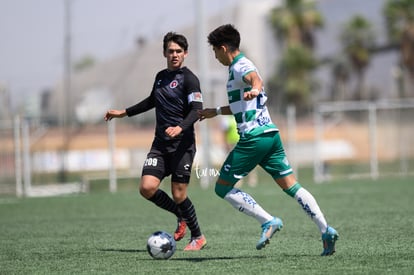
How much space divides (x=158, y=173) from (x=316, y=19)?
158 feet

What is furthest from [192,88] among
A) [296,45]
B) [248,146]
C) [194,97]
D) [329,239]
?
[296,45]

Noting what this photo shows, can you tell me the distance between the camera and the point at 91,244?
33.4 feet

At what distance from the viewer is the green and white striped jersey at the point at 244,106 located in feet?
26.8

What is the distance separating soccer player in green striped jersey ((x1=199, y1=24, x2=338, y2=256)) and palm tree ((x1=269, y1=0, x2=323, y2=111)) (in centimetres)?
4595

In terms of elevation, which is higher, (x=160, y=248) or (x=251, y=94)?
(x=251, y=94)

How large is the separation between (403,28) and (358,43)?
5226 mm

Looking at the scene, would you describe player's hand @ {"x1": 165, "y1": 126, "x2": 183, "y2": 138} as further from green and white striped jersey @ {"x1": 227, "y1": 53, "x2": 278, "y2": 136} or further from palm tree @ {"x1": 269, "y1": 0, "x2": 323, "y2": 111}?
palm tree @ {"x1": 269, "y1": 0, "x2": 323, "y2": 111}

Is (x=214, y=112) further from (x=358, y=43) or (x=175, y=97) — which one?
(x=358, y=43)

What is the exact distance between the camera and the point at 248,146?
8.17m

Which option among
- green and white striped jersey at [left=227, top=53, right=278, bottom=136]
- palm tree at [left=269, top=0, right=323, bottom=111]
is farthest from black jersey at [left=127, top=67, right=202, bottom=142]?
palm tree at [left=269, top=0, right=323, bottom=111]

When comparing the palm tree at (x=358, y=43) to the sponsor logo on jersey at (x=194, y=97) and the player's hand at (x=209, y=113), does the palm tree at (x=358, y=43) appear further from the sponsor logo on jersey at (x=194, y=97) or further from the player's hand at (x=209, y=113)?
the player's hand at (x=209, y=113)

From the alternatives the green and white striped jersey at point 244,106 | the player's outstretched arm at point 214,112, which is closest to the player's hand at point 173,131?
the player's outstretched arm at point 214,112

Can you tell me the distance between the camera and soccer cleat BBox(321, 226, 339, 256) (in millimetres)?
8164

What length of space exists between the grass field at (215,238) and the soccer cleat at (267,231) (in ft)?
0.57
